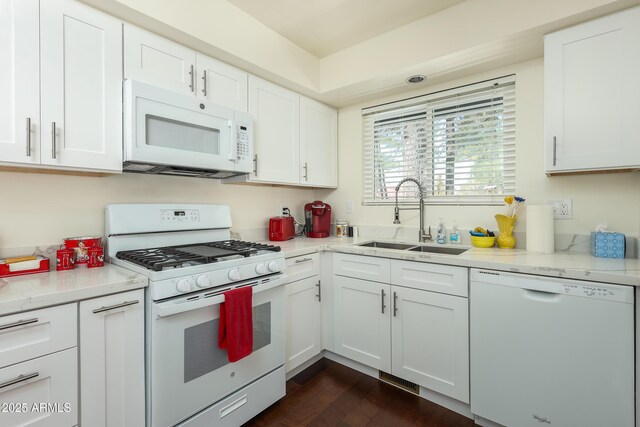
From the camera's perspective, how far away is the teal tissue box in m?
1.63

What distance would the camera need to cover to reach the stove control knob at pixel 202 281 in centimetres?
140

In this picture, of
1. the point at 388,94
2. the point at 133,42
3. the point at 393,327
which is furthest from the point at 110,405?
the point at 388,94

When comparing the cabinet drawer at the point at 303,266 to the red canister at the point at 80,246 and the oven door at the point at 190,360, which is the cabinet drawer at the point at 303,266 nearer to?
the oven door at the point at 190,360

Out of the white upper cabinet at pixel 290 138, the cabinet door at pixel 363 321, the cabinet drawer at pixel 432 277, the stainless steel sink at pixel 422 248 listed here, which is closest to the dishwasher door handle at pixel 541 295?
the cabinet drawer at pixel 432 277

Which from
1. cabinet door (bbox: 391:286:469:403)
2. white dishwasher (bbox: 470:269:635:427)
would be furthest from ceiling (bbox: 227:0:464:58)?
cabinet door (bbox: 391:286:469:403)

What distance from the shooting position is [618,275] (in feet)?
4.20

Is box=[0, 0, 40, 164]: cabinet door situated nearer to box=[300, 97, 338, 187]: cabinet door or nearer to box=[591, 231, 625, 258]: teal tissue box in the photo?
box=[300, 97, 338, 187]: cabinet door

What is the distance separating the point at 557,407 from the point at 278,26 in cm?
274

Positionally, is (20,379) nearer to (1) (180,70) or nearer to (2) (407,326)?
(1) (180,70)

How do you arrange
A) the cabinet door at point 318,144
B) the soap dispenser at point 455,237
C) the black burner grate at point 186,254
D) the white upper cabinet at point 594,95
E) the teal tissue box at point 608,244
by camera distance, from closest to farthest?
1. the black burner grate at point 186,254
2. the white upper cabinet at point 594,95
3. the teal tissue box at point 608,244
4. the soap dispenser at point 455,237
5. the cabinet door at point 318,144

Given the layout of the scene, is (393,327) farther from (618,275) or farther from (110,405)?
(110,405)

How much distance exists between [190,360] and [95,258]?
28.7 inches

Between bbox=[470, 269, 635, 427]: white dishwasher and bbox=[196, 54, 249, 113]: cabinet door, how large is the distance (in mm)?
1827

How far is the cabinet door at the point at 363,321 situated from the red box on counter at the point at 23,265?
1.66m
